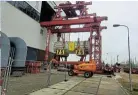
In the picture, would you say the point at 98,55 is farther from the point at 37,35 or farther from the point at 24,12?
the point at 24,12

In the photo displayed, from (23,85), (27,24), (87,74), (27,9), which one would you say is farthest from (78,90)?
(27,9)

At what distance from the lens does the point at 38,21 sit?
1387 inches

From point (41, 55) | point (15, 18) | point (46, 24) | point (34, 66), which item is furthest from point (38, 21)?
point (34, 66)

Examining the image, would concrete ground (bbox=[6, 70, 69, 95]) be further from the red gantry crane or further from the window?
the red gantry crane

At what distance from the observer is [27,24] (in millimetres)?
29234

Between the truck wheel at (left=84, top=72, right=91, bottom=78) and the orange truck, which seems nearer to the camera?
the truck wheel at (left=84, top=72, right=91, bottom=78)

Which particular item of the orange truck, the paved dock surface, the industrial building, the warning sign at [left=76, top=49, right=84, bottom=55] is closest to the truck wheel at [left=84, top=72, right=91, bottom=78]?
the orange truck

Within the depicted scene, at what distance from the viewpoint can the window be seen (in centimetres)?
2557

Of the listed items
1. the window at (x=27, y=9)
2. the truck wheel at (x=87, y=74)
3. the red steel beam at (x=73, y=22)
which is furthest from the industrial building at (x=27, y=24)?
the truck wheel at (x=87, y=74)

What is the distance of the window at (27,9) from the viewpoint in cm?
2557

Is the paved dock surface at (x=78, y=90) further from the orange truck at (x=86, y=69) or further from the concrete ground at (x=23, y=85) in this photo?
the orange truck at (x=86, y=69)

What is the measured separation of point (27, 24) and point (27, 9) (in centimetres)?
220

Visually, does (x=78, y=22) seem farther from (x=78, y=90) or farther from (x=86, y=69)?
(x=78, y=90)

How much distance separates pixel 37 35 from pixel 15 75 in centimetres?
1719
